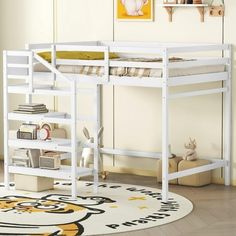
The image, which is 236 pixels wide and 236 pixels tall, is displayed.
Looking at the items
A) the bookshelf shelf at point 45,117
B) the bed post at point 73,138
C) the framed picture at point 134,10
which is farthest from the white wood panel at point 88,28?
the bed post at point 73,138

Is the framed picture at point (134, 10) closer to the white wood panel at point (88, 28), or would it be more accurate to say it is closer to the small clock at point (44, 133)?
the white wood panel at point (88, 28)

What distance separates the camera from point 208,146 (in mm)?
6117

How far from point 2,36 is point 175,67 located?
7.47 ft

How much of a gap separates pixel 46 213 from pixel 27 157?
75cm

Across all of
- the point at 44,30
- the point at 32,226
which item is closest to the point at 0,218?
the point at 32,226

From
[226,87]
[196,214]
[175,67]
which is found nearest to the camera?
[196,214]

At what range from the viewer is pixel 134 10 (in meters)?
6.40

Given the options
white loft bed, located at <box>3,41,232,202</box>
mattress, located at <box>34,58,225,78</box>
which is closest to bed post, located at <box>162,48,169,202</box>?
white loft bed, located at <box>3,41,232,202</box>

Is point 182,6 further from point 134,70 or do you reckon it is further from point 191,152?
point 191,152

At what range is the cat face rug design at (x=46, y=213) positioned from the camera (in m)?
4.64

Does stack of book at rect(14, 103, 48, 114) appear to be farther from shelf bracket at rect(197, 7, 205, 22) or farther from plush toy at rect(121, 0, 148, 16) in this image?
shelf bracket at rect(197, 7, 205, 22)

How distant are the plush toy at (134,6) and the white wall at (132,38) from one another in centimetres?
9

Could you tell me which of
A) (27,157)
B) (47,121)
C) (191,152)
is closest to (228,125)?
(191,152)

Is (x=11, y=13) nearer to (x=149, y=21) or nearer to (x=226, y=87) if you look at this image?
(x=149, y=21)
